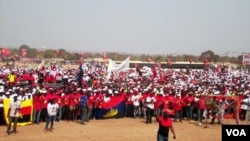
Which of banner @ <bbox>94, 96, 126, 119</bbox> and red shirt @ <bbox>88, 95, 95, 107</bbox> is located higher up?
red shirt @ <bbox>88, 95, 95, 107</bbox>

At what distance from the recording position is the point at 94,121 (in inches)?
772

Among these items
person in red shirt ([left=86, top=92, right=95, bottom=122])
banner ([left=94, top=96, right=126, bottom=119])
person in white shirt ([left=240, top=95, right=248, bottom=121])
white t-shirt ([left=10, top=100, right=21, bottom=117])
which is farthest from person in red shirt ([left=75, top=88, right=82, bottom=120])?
person in white shirt ([left=240, top=95, right=248, bottom=121])

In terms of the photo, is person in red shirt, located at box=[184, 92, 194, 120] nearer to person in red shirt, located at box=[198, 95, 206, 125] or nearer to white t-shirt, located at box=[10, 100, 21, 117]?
person in red shirt, located at box=[198, 95, 206, 125]

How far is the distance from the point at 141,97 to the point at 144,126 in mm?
2472

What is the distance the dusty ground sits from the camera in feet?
50.3

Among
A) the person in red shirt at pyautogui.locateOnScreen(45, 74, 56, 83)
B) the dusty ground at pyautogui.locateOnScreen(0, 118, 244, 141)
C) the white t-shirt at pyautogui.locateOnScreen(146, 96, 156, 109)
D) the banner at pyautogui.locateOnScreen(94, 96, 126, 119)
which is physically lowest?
the dusty ground at pyautogui.locateOnScreen(0, 118, 244, 141)

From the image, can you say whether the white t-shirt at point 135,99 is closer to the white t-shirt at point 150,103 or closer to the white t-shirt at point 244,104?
the white t-shirt at point 150,103

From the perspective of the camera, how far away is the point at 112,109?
2073 centimetres

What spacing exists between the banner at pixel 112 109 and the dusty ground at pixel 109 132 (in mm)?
734

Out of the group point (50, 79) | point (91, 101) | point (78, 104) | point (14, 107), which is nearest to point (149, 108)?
point (91, 101)

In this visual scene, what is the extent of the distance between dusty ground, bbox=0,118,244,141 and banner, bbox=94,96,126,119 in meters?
0.73

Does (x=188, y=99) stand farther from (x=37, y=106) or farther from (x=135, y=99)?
(x=37, y=106)

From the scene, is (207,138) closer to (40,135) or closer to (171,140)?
(171,140)

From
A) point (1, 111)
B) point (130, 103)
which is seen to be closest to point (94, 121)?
point (130, 103)
